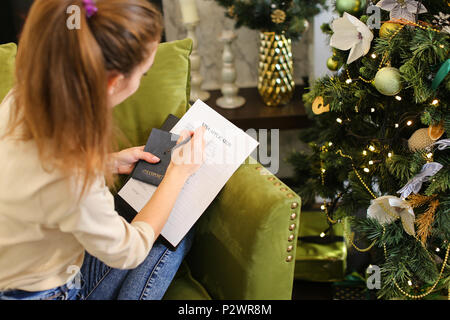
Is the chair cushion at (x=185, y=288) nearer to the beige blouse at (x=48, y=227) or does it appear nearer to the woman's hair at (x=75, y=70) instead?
the beige blouse at (x=48, y=227)

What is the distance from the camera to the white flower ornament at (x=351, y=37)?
3.19 ft

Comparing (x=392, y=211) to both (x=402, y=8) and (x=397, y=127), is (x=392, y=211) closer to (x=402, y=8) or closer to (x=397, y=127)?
(x=397, y=127)

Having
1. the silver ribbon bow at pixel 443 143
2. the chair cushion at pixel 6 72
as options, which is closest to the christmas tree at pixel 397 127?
the silver ribbon bow at pixel 443 143

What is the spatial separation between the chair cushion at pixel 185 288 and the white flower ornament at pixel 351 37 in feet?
2.14

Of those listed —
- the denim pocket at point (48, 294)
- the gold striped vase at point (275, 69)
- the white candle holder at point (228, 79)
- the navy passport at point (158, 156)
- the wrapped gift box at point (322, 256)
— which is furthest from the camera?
the white candle holder at point (228, 79)

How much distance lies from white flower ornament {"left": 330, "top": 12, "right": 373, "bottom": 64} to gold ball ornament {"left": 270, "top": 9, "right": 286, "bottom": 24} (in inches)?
21.8

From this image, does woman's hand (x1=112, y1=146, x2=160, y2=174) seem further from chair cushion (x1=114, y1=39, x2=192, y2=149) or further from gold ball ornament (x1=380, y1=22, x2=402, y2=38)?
gold ball ornament (x1=380, y1=22, x2=402, y2=38)

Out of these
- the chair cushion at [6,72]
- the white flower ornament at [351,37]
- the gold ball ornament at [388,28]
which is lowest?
the chair cushion at [6,72]

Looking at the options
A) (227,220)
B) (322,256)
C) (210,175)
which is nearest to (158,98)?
(210,175)

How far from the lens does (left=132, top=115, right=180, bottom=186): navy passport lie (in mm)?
1039

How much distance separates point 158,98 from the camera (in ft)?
3.73

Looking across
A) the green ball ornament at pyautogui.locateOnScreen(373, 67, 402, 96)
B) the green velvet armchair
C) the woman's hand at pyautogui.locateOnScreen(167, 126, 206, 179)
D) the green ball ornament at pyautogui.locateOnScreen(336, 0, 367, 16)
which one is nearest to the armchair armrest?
the green velvet armchair

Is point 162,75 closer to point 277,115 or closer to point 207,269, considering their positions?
point 207,269

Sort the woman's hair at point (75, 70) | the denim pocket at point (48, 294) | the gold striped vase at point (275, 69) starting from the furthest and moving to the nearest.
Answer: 1. the gold striped vase at point (275, 69)
2. the denim pocket at point (48, 294)
3. the woman's hair at point (75, 70)
